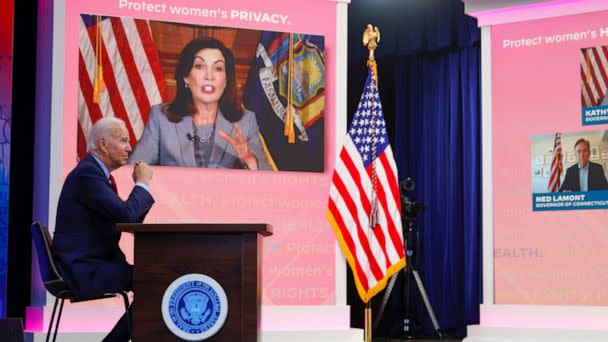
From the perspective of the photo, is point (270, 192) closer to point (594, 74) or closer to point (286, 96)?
point (286, 96)

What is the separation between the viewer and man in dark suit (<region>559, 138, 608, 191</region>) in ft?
19.8

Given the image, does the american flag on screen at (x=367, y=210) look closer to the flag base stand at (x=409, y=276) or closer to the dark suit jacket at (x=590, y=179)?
the flag base stand at (x=409, y=276)

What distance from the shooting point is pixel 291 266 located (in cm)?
590

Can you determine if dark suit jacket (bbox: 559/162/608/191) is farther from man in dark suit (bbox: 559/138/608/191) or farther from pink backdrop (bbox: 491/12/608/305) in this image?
pink backdrop (bbox: 491/12/608/305)

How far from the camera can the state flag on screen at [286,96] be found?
19.3 ft

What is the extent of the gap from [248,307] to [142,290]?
0.45 m

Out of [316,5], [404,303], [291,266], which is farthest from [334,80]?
[404,303]

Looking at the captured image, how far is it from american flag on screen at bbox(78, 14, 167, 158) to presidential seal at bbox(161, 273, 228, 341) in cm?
247

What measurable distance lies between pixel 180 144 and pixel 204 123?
22 cm

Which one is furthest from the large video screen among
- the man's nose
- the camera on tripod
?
the camera on tripod

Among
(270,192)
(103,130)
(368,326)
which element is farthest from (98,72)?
(368,326)

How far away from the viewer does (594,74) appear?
6121mm

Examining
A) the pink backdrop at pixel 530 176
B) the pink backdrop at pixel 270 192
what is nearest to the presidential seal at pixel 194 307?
the pink backdrop at pixel 270 192

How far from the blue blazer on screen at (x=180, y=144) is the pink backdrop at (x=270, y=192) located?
0.07 metres
